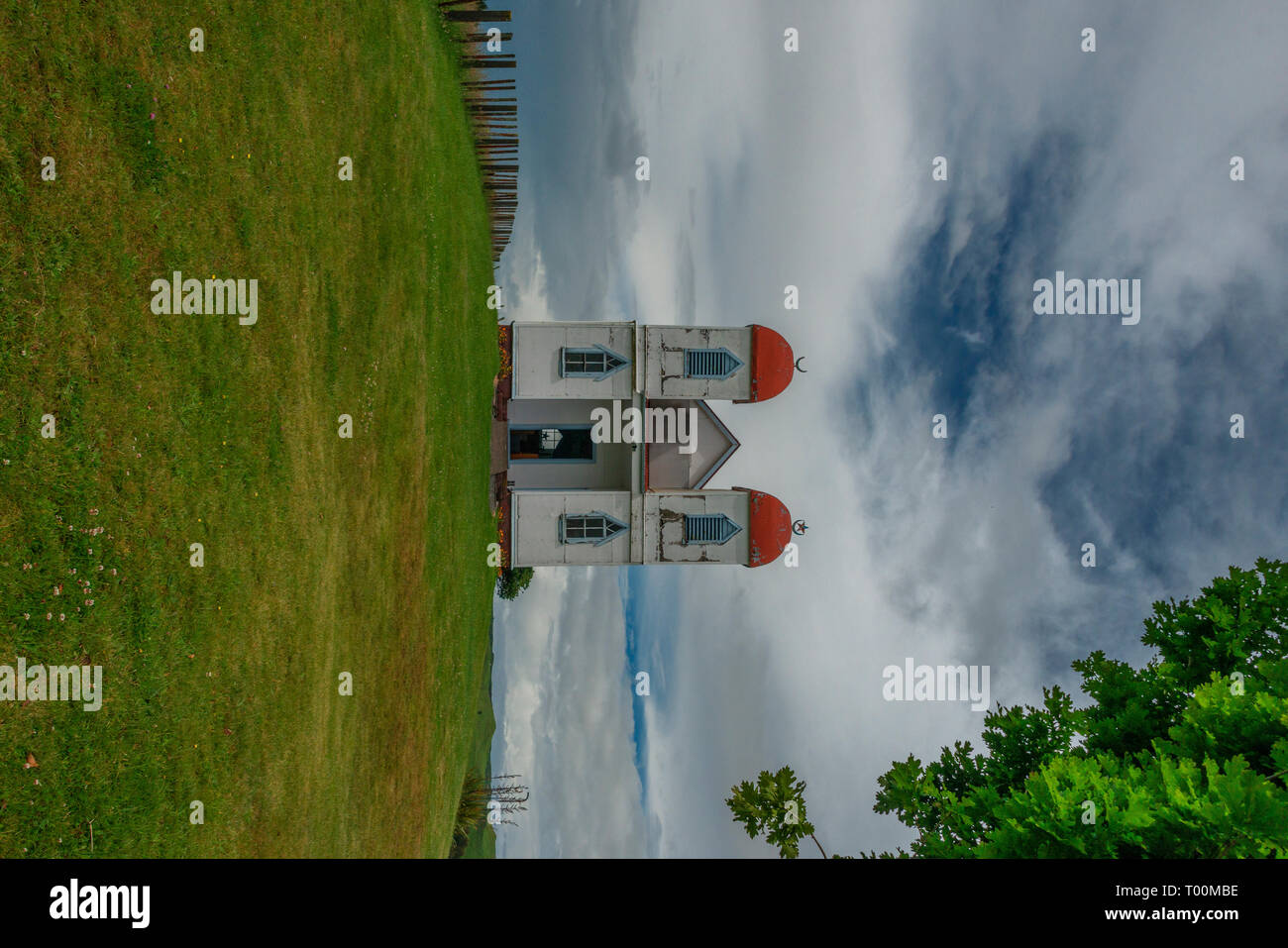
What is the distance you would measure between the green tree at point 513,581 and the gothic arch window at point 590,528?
12.8m

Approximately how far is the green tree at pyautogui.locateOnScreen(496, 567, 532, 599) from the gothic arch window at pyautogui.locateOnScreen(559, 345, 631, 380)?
1593 cm

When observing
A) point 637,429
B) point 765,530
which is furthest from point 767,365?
point 765,530

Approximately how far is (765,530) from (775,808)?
11498 millimetres

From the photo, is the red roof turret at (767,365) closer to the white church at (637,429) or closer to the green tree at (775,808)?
the white church at (637,429)

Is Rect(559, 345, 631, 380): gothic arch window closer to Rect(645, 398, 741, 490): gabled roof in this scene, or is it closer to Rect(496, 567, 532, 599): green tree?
Rect(645, 398, 741, 490): gabled roof

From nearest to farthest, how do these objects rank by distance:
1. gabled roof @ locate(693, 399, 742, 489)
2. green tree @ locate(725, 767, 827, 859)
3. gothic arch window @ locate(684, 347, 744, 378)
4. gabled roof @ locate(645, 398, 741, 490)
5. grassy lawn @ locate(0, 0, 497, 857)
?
1. grassy lawn @ locate(0, 0, 497, 857)
2. green tree @ locate(725, 767, 827, 859)
3. gothic arch window @ locate(684, 347, 744, 378)
4. gabled roof @ locate(645, 398, 741, 490)
5. gabled roof @ locate(693, 399, 742, 489)

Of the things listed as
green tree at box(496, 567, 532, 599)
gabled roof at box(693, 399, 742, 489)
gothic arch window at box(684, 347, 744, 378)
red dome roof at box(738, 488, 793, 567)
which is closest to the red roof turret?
gothic arch window at box(684, 347, 744, 378)

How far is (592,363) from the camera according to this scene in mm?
26766

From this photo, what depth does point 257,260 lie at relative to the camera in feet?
37.4

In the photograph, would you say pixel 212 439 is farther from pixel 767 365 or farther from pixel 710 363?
pixel 767 365

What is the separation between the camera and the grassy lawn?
24.4 ft

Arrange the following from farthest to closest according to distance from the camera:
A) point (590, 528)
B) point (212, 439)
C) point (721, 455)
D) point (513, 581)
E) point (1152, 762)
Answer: point (513, 581) < point (721, 455) < point (590, 528) < point (1152, 762) < point (212, 439)

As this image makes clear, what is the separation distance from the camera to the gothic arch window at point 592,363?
87.6 ft
